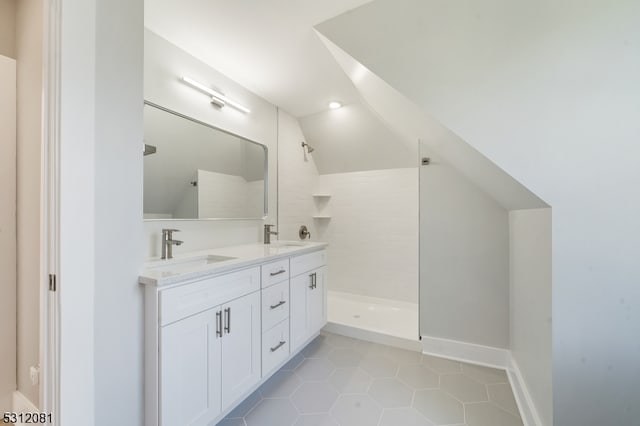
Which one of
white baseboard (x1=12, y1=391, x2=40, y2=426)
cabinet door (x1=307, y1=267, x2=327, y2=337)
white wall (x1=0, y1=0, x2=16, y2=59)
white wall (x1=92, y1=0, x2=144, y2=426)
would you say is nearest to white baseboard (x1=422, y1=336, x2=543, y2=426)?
cabinet door (x1=307, y1=267, x2=327, y2=337)

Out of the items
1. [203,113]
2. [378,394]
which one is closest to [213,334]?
[378,394]

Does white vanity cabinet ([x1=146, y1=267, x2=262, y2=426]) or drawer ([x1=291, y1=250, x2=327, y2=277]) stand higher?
drawer ([x1=291, y1=250, x2=327, y2=277])

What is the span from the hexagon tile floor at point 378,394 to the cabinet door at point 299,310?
22cm

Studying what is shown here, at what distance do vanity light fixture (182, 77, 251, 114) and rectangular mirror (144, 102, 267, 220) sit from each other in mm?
217

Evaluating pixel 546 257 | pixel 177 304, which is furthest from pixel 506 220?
pixel 177 304

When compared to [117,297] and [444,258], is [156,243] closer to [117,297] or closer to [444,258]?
[117,297]

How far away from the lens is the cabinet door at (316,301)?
2.22m

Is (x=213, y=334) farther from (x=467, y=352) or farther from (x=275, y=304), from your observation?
(x=467, y=352)

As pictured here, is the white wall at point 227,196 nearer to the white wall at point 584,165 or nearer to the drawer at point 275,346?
the drawer at point 275,346

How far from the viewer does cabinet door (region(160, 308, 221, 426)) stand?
1170 mm

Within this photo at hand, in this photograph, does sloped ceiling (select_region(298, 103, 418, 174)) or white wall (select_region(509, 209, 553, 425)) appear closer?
white wall (select_region(509, 209, 553, 425))

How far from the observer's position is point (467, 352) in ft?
7.02

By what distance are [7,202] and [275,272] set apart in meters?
1.50

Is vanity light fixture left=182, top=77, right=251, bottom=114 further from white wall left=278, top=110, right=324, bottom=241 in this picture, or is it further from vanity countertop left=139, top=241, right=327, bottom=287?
vanity countertop left=139, top=241, right=327, bottom=287
